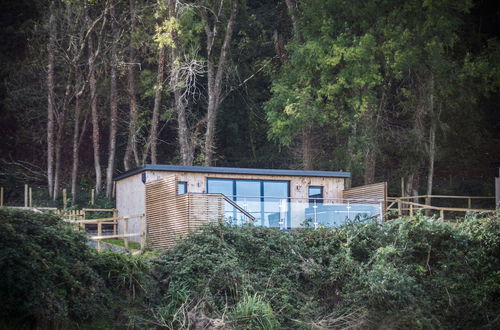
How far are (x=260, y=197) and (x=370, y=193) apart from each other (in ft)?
13.0

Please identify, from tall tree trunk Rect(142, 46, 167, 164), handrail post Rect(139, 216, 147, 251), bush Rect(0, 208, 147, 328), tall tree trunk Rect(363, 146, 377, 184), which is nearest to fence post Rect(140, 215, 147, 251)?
handrail post Rect(139, 216, 147, 251)

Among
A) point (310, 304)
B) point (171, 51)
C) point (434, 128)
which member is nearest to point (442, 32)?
point (434, 128)

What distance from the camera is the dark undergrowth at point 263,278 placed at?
18.5 meters

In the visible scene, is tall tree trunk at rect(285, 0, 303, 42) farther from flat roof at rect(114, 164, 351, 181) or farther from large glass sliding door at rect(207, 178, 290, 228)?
large glass sliding door at rect(207, 178, 290, 228)

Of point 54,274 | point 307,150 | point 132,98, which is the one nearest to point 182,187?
point 54,274

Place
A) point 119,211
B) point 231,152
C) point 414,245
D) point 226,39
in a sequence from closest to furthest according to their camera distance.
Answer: point 414,245 → point 119,211 → point 226,39 → point 231,152

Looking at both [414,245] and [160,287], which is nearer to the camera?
[160,287]

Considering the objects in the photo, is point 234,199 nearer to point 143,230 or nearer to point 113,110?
point 143,230

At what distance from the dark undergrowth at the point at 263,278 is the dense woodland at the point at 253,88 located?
37.0 ft

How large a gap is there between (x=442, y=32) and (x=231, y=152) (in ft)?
40.1

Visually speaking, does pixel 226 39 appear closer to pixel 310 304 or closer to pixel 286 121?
pixel 286 121

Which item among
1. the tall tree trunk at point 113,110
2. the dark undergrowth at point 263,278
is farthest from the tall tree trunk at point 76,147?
the dark undergrowth at point 263,278

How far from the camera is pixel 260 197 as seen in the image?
24.7m

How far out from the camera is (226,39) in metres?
36.5
